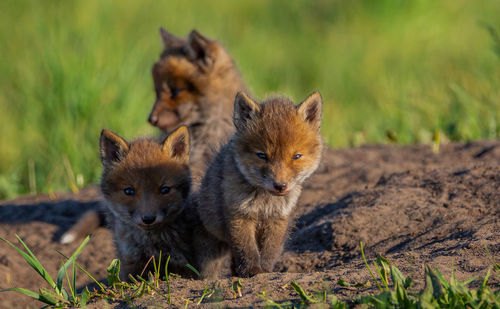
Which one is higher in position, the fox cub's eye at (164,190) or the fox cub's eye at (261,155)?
the fox cub's eye at (261,155)

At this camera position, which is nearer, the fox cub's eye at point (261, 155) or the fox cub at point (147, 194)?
the fox cub's eye at point (261, 155)

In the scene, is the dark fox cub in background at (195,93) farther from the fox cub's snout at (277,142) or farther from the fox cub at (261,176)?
the fox cub's snout at (277,142)

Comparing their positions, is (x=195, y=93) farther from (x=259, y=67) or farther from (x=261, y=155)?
(x=259, y=67)

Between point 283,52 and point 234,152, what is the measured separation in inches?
413

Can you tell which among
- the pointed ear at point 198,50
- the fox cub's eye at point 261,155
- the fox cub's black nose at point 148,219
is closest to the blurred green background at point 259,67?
the pointed ear at point 198,50

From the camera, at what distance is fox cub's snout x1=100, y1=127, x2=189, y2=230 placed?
4.29 metres

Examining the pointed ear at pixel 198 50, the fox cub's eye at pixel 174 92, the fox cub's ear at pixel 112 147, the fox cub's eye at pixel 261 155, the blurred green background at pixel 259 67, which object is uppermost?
the pointed ear at pixel 198 50

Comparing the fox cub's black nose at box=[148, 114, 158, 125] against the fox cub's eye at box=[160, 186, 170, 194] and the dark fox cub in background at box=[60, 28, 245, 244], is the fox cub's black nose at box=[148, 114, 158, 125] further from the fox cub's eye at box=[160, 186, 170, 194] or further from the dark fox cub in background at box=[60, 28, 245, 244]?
the fox cub's eye at box=[160, 186, 170, 194]

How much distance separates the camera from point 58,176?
8.02m

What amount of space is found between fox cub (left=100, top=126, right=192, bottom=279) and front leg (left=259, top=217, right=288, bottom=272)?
0.63m

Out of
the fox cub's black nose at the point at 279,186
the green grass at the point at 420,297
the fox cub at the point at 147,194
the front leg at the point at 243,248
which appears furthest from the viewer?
the fox cub at the point at 147,194

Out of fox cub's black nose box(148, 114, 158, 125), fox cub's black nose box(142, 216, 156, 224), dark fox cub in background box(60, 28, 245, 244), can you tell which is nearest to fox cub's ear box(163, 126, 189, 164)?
fox cub's black nose box(142, 216, 156, 224)

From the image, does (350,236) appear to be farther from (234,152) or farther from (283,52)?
(283,52)

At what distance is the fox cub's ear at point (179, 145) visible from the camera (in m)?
4.66
